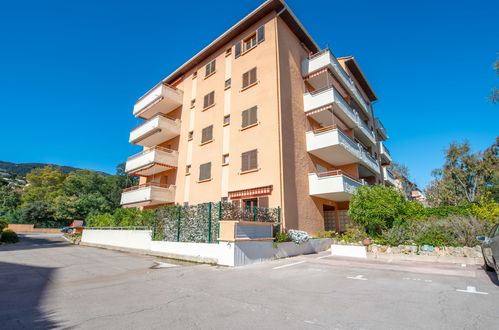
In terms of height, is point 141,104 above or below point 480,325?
above

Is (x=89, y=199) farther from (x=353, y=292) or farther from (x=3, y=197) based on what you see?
(x=353, y=292)

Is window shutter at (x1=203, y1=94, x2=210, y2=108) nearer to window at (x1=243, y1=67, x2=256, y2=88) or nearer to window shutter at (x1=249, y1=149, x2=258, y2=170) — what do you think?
window at (x1=243, y1=67, x2=256, y2=88)

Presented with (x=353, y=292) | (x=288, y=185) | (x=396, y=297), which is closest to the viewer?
(x=396, y=297)

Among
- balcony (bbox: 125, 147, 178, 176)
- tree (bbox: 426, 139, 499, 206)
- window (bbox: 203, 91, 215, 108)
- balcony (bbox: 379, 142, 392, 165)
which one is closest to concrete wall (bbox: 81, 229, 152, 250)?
balcony (bbox: 125, 147, 178, 176)

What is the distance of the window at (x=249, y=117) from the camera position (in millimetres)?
16986

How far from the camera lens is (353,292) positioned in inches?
228

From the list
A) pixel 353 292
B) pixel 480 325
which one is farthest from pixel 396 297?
pixel 480 325

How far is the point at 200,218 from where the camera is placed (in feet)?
38.2

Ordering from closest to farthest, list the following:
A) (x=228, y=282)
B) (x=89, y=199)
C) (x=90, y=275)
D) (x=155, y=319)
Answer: (x=155, y=319), (x=228, y=282), (x=90, y=275), (x=89, y=199)

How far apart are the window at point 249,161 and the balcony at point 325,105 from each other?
5.71 meters

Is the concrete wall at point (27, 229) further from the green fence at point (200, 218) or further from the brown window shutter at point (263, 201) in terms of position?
the brown window shutter at point (263, 201)

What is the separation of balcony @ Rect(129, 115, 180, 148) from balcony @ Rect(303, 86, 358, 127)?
39.9ft

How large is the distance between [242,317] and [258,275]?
3995mm

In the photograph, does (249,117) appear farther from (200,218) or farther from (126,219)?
(126,219)
